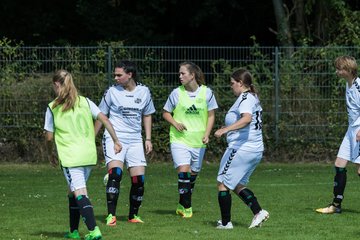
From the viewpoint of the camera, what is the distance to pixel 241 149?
11.4 meters

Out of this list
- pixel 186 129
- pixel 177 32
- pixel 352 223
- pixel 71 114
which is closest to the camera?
pixel 71 114

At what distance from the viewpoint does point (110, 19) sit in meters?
28.6

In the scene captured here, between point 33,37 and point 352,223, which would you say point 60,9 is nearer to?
point 33,37

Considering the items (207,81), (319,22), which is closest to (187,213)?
(207,81)

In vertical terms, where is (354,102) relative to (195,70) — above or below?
below

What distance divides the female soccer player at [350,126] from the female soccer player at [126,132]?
2.46 meters

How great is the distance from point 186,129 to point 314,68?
31.3ft

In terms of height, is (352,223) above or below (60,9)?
below

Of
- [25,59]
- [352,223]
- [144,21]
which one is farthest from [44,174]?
[144,21]

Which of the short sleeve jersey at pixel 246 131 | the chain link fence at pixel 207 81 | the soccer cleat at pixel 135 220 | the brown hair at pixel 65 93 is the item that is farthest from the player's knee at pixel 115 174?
the chain link fence at pixel 207 81

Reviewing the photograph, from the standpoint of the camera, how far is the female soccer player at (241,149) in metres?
11.4

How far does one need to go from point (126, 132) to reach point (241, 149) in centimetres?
164

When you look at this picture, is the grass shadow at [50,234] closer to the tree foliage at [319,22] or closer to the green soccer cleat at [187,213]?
the green soccer cleat at [187,213]

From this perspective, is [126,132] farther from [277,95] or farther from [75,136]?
[277,95]
